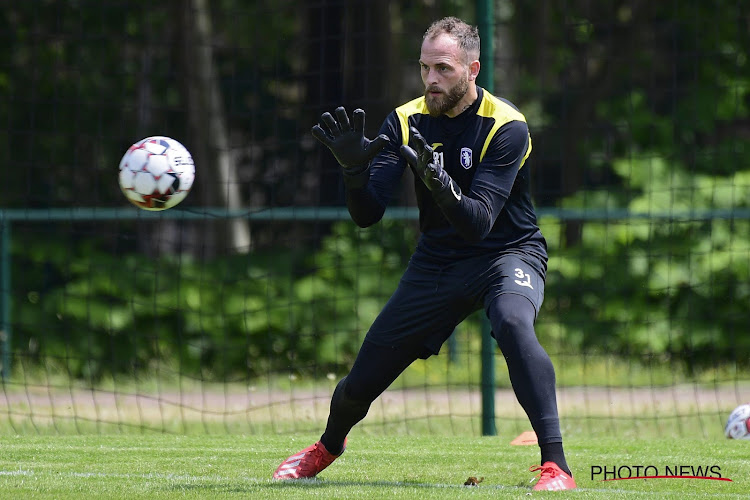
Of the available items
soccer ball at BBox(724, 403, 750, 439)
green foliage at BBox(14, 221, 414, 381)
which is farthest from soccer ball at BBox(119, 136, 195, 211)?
green foliage at BBox(14, 221, 414, 381)

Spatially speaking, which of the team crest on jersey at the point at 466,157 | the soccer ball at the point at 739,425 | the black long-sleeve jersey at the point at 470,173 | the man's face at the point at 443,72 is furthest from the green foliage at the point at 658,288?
the man's face at the point at 443,72

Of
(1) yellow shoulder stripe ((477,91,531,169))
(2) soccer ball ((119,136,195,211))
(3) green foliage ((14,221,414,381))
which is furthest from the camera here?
(3) green foliage ((14,221,414,381))

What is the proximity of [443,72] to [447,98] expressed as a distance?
12 cm

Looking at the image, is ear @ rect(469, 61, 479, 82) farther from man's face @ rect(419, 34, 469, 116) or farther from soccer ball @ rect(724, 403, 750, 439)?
soccer ball @ rect(724, 403, 750, 439)

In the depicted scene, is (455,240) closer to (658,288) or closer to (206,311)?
(206,311)

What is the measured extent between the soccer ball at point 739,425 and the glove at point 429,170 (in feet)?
11.4

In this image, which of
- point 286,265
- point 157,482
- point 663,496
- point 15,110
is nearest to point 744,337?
point 286,265

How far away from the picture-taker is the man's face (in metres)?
5.46

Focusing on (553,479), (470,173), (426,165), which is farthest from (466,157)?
(553,479)

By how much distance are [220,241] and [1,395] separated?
4246 millimetres

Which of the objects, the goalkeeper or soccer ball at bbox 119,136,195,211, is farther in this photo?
soccer ball at bbox 119,136,195,211

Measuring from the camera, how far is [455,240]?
5.70 metres

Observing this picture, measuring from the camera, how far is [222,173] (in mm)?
14242

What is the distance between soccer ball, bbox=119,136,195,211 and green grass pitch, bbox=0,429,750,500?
1373 millimetres
